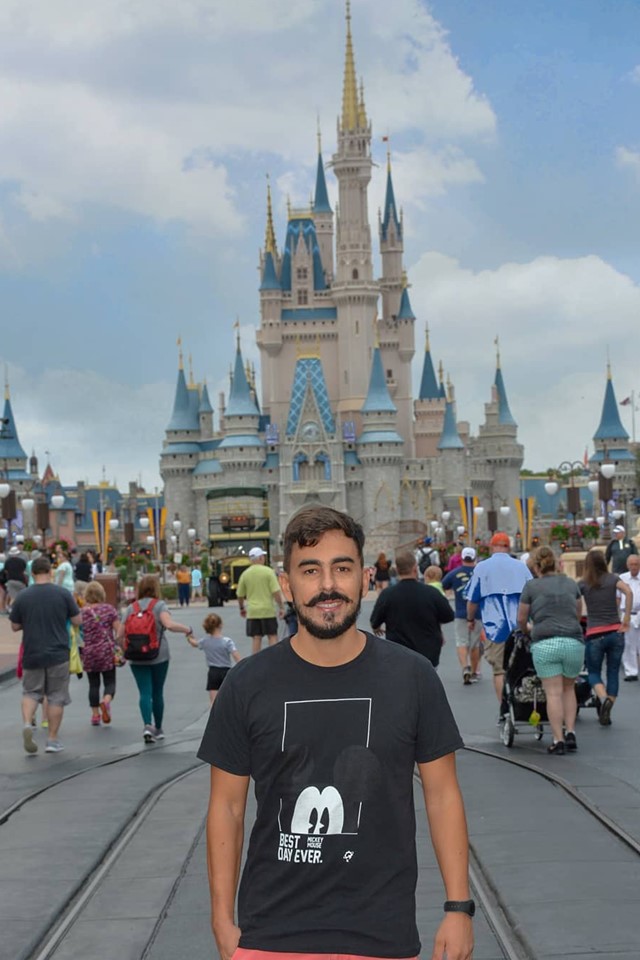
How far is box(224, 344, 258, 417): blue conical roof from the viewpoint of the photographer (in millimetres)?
107562

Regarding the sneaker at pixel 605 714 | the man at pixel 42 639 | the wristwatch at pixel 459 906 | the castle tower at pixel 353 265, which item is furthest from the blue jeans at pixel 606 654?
the castle tower at pixel 353 265

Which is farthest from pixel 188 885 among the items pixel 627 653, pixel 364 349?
pixel 364 349

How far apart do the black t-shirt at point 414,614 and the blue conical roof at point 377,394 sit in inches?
3744

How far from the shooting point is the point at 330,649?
10.9ft

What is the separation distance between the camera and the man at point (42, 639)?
1116cm

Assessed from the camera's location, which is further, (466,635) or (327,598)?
(466,635)

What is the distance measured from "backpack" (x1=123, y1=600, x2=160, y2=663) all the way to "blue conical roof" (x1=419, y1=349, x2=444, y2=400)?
345 feet

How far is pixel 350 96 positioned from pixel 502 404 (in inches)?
972

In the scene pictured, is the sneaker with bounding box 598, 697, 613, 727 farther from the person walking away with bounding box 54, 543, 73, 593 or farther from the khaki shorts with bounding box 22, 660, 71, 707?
the person walking away with bounding box 54, 543, 73, 593

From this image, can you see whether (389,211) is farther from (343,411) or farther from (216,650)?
(216,650)

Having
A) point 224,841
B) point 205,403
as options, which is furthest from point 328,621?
point 205,403

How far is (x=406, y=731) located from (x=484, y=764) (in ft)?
21.7

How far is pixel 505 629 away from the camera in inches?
444

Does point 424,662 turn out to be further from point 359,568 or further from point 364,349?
point 364,349
